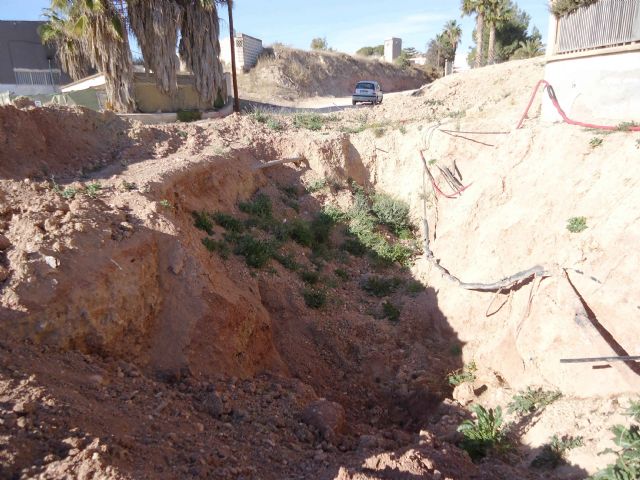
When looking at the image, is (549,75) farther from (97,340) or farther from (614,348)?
(97,340)

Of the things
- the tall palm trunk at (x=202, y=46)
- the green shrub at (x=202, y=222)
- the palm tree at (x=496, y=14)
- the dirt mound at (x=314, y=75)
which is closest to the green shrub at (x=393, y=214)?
the green shrub at (x=202, y=222)

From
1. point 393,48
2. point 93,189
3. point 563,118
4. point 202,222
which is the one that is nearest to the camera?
point 93,189

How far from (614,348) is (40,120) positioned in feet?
37.4

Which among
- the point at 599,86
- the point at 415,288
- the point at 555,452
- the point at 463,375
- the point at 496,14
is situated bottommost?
the point at 463,375

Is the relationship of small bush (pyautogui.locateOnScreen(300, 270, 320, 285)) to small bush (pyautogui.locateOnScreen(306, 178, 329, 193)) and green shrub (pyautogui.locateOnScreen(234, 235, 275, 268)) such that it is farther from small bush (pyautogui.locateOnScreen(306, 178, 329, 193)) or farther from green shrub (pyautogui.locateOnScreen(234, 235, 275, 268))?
small bush (pyautogui.locateOnScreen(306, 178, 329, 193))

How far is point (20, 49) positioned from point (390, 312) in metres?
27.4

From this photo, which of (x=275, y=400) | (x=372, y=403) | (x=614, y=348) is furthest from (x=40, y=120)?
(x=614, y=348)

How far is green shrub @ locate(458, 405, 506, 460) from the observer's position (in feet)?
20.2

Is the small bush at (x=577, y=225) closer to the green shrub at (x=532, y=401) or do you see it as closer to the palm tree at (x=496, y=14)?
the green shrub at (x=532, y=401)

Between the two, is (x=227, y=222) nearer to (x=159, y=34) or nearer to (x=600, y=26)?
(x=600, y=26)

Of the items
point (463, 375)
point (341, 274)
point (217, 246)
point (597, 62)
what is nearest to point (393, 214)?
point (341, 274)

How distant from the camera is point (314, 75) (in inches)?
1457

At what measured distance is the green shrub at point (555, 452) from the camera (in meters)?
5.65

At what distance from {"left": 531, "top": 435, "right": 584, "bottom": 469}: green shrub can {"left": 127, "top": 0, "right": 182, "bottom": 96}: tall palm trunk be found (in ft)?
57.5
